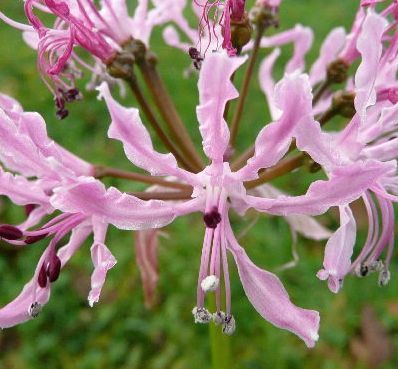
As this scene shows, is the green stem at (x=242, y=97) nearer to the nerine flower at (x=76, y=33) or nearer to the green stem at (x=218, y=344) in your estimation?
the nerine flower at (x=76, y=33)

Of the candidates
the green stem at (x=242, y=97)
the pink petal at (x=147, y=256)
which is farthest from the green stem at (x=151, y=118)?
the pink petal at (x=147, y=256)

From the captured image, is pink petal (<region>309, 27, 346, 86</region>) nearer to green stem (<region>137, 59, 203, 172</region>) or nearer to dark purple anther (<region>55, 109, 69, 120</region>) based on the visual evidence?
green stem (<region>137, 59, 203, 172</region>)

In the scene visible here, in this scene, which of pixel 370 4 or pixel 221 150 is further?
pixel 370 4

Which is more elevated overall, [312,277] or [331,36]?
[331,36]

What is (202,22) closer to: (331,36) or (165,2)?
(165,2)

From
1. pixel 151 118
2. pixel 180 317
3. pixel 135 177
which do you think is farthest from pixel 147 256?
pixel 180 317

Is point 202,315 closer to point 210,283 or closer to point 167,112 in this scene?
point 210,283

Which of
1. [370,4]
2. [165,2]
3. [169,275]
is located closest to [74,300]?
[169,275]
